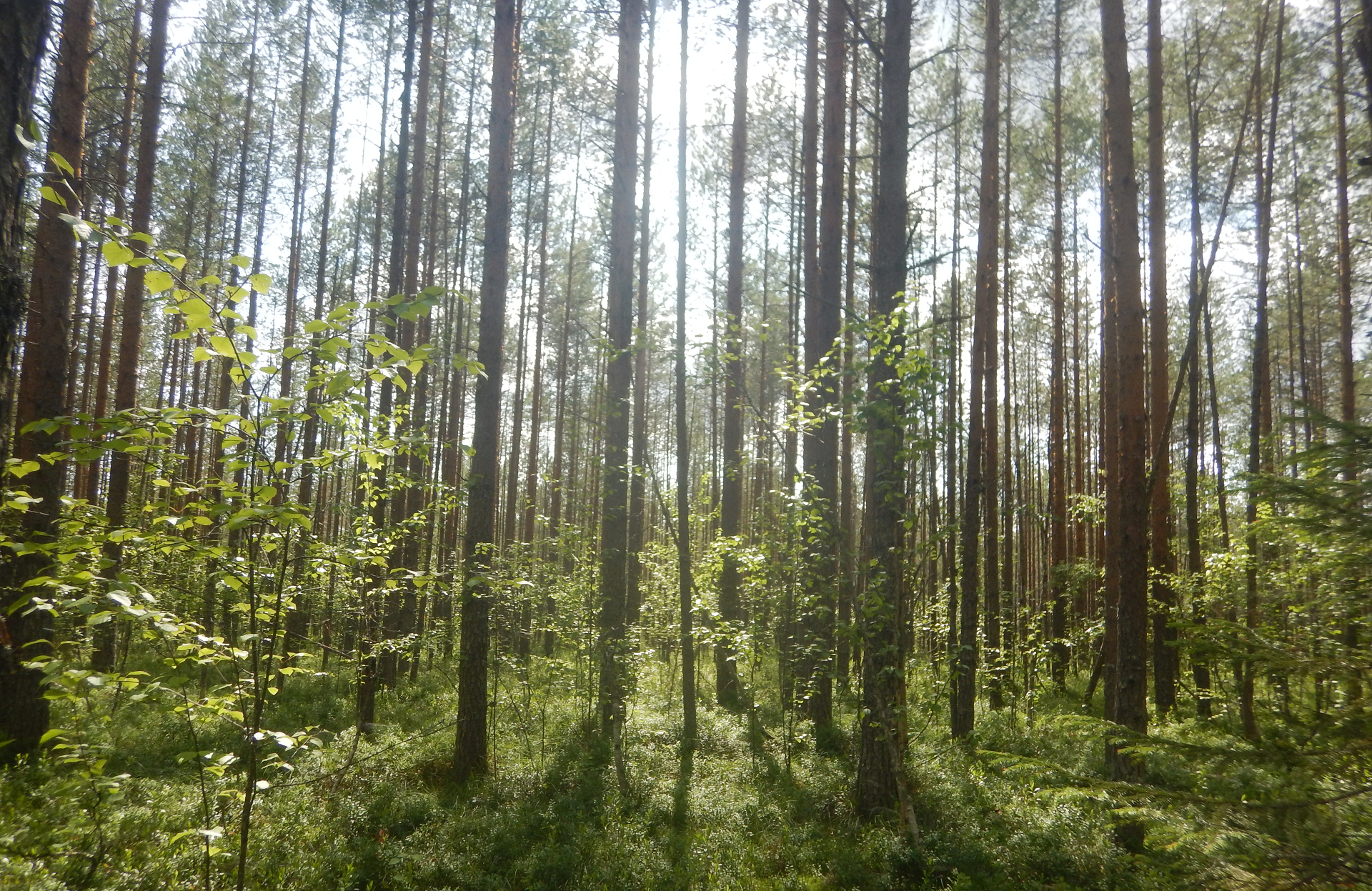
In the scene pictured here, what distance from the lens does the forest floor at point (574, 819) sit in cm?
522

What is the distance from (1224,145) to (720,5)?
9.60 m

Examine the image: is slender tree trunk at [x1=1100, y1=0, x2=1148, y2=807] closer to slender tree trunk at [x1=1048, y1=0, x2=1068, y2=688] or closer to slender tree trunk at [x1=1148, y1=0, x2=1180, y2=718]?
slender tree trunk at [x1=1148, y1=0, x2=1180, y2=718]

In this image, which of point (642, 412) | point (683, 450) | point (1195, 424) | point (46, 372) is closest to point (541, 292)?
point (642, 412)

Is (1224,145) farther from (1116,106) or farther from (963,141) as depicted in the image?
(1116,106)

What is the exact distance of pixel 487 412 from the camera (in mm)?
8125

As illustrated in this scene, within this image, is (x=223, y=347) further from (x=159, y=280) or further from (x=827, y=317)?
(x=827, y=317)

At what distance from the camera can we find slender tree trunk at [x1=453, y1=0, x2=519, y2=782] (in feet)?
25.4

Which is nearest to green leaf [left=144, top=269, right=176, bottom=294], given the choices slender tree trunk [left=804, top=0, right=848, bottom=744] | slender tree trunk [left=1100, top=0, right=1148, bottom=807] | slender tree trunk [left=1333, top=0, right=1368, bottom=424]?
slender tree trunk [left=804, top=0, right=848, bottom=744]

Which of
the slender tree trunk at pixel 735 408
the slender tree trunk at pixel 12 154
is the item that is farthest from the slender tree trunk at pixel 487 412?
the slender tree trunk at pixel 12 154

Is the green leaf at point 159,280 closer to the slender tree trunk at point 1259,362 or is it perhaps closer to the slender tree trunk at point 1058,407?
the slender tree trunk at point 1259,362

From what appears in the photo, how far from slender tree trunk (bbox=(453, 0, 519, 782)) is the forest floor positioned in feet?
2.41

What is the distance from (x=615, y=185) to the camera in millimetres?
9555

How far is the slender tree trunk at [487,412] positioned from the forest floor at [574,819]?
73 centimetres

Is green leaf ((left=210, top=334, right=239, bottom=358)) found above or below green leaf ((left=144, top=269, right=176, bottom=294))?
below
